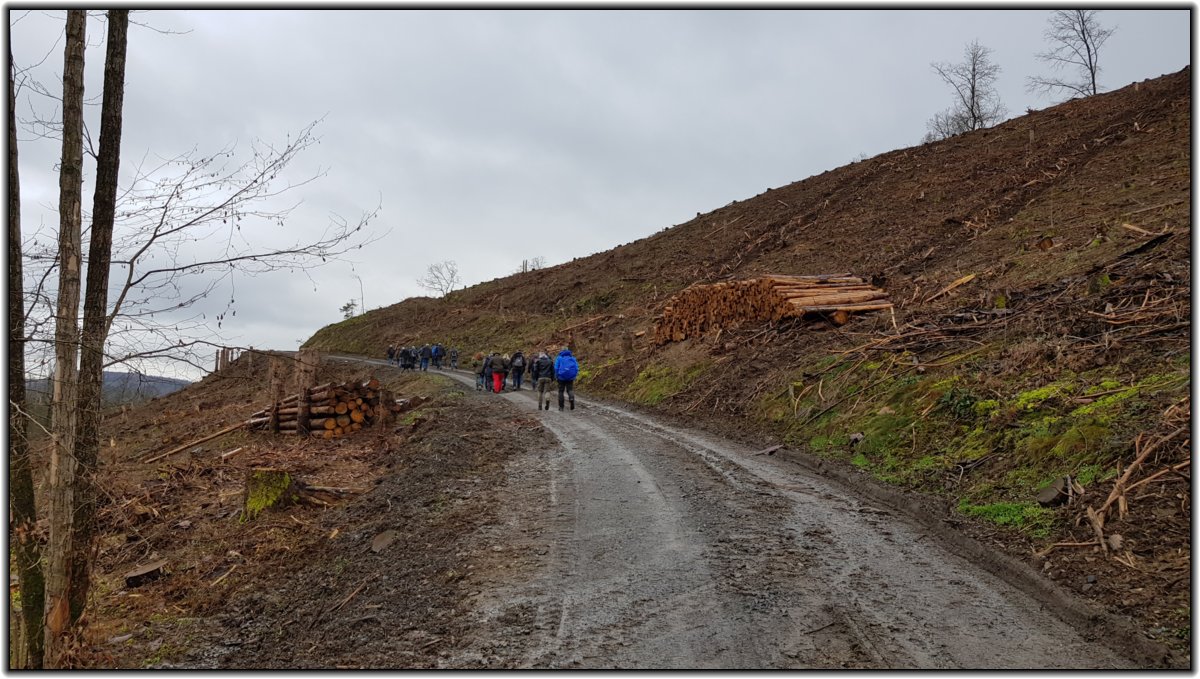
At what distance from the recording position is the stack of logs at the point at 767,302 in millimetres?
16141

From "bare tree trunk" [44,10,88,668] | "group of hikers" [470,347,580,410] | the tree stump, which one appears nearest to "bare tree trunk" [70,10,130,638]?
"bare tree trunk" [44,10,88,668]

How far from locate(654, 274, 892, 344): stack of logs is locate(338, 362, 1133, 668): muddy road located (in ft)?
28.4

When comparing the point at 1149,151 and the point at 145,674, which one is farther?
the point at 1149,151

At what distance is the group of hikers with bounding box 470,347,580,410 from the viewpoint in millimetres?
16219

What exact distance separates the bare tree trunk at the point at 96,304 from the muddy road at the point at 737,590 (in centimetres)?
339

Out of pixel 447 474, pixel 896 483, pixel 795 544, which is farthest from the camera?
pixel 447 474

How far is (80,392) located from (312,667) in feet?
9.98

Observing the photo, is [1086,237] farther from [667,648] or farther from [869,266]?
[667,648]

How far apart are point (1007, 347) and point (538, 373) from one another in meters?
10.4

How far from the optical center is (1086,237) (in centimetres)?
1584

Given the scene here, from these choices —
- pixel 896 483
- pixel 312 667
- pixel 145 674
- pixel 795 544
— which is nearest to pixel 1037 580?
pixel 795 544

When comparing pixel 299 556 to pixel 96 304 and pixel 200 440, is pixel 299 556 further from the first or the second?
pixel 200 440

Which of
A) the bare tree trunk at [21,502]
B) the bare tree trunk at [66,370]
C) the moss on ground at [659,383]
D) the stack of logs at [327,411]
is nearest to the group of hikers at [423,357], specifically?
the moss on ground at [659,383]

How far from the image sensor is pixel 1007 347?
9.83m
